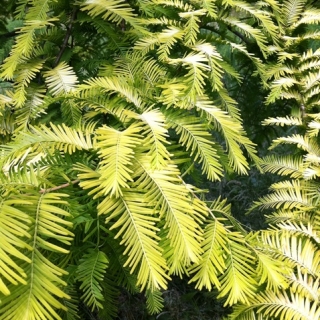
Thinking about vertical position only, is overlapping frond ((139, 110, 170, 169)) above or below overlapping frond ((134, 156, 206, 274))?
above

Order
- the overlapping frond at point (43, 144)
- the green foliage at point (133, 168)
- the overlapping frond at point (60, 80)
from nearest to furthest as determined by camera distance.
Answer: the green foliage at point (133, 168) < the overlapping frond at point (43, 144) < the overlapping frond at point (60, 80)

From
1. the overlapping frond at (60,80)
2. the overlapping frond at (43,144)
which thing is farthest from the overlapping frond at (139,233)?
the overlapping frond at (60,80)

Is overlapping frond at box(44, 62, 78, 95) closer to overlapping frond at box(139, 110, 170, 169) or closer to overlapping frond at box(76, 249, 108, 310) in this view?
overlapping frond at box(139, 110, 170, 169)

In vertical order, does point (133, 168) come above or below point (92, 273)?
above

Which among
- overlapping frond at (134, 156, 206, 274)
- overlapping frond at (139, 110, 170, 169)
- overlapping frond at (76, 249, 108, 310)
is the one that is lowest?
overlapping frond at (76, 249, 108, 310)

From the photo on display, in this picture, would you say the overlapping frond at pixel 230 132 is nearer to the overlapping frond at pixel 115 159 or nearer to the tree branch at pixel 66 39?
the overlapping frond at pixel 115 159

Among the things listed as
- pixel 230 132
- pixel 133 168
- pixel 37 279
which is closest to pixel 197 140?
pixel 230 132

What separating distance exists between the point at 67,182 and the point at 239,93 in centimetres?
111

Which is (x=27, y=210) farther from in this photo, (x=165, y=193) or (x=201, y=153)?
(x=201, y=153)

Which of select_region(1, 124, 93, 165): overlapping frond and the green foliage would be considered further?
select_region(1, 124, 93, 165): overlapping frond

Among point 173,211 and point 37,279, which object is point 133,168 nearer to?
point 173,211

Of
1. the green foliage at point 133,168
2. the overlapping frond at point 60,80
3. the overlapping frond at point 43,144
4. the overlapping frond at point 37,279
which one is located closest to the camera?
the overlapping frond at point 37,279

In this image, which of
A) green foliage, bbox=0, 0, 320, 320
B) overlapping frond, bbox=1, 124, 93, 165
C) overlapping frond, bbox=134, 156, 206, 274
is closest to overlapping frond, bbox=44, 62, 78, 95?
green foliage, bbox=0, 0, 320, 320

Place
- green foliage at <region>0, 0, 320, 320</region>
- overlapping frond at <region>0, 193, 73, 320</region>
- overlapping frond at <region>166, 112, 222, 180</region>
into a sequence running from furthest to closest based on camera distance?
overlapping frond at <region>166, 112, 222, 180</region>, green foliage at <region>0, 0, 320, 320</region>, overlapping frond at <region>0, 193, 73, 320</region>
